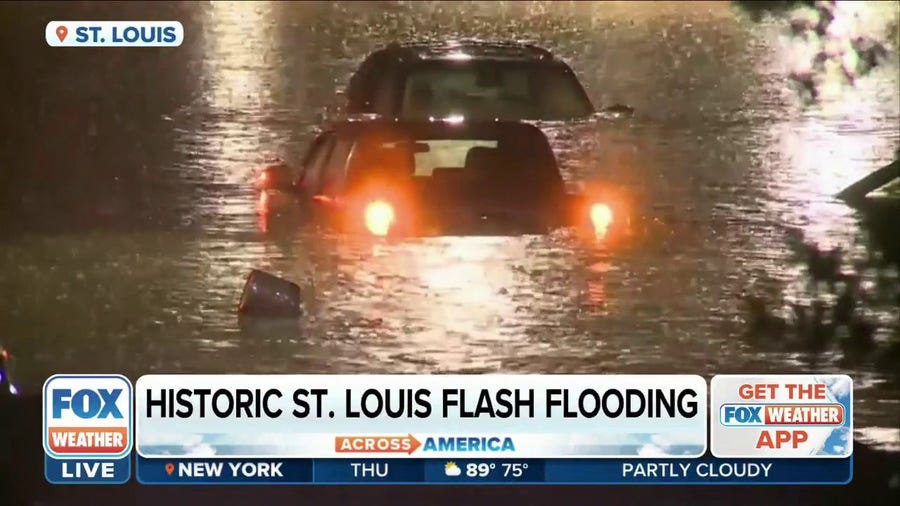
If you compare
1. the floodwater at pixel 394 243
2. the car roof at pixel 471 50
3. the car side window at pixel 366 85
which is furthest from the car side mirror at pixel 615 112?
the car side window at pixel 366 85

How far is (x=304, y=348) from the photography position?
95.8 inches

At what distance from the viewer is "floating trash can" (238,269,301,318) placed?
2436mm

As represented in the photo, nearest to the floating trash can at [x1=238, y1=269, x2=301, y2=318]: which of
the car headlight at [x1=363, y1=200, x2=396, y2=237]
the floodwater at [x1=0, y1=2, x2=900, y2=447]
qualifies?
the floodwater at [x1=0, y1=2, x2=900, y2=447]

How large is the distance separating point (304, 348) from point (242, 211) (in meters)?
0.24

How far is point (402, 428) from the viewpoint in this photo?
242cm

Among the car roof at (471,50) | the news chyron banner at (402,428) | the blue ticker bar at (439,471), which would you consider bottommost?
the blue ticker bar at (439,471)

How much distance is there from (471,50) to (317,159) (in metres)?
0.31

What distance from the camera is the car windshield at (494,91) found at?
2.48 meters

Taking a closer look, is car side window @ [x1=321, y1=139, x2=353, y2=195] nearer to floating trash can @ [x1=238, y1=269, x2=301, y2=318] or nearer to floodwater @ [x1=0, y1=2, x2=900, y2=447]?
floodwater @ [x1=0, y1=2, x2=900, y2=447]

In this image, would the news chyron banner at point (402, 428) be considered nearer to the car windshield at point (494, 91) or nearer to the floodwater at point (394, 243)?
the floodwater at point (394, 243)

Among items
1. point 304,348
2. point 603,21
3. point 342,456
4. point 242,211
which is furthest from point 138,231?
point 603,21

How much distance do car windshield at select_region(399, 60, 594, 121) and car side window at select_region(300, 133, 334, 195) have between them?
0.42ft

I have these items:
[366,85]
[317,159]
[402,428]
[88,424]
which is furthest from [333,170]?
[88,424]

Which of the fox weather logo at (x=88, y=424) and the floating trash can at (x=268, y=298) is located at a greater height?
the floating trash can at (x=268, y=298)
